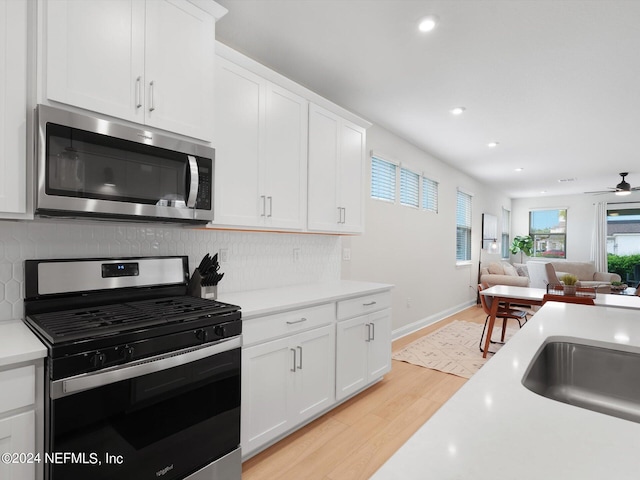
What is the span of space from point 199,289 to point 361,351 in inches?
54.9

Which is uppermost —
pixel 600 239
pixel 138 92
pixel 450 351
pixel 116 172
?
pixel 138 92

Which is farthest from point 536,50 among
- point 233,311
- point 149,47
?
point 233,311

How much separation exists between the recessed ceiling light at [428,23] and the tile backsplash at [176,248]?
175cm

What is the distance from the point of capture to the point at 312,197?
272 cm

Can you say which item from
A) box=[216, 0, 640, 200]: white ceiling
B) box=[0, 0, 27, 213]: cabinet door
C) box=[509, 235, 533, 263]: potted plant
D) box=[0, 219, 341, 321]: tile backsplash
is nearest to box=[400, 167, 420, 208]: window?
box=[216, 0, 640, 200]: white ceiling

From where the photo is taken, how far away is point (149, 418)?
4.71 feet

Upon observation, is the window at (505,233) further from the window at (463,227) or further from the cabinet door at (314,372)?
the cabinet door at (314,372)

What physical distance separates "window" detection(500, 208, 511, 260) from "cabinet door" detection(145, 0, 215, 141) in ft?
30.3

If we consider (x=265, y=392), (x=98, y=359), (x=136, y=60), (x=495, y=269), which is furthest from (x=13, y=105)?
(x=495, y=269)

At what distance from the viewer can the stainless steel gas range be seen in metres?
1.24

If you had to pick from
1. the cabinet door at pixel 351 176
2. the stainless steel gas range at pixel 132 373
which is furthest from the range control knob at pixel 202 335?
the cabinet door at pixel 351 176

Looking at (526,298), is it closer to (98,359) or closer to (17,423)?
(98,359)

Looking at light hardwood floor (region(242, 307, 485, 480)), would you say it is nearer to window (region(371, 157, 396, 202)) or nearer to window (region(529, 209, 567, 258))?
window (region(371, 157, 396, 202))

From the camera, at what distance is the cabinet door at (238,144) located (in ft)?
6.83
